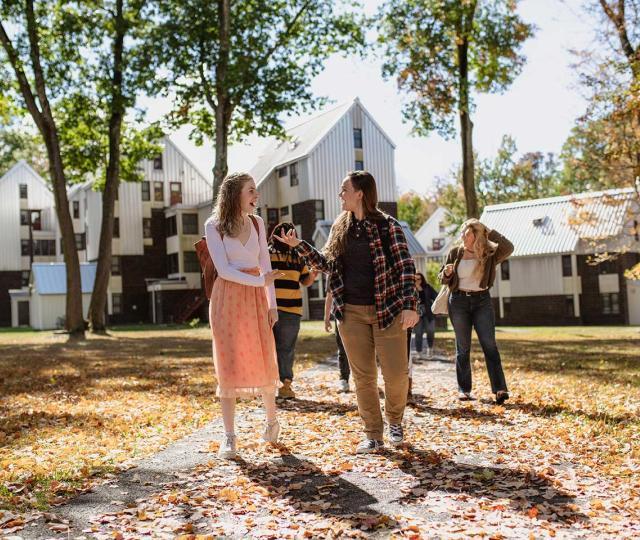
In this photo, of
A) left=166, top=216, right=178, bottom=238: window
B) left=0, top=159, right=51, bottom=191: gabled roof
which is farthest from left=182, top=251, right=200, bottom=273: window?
left=0, top=159, right=51, bottom=191: gabled roof

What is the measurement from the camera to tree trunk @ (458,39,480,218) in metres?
26.4

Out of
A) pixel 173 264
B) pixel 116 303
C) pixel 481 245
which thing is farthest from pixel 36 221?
pixel 481 245

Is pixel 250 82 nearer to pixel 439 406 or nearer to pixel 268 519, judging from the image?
pixel 439 406

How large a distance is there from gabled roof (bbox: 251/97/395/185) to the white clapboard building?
11442 millimetres

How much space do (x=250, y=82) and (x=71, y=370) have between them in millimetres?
14660

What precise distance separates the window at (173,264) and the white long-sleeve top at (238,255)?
162 feet

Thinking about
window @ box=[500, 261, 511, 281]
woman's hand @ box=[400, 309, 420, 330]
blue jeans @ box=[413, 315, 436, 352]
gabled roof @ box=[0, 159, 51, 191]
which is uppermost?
gabled roof @ box=[0, 159, 51, 191]

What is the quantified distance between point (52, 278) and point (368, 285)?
169 feet

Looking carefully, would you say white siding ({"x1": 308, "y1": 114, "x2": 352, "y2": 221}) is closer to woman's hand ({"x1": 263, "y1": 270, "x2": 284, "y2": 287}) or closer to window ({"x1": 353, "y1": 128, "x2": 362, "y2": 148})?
window ({"x1": 353, "y1": 128, "x2": 362, "y2": 148})

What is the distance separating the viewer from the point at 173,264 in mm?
56500

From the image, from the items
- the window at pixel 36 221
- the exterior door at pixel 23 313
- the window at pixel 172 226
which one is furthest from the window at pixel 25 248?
the window at pixel 172 226

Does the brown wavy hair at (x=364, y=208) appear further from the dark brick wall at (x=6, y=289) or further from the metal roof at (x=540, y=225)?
the dark brick wall at (x=6, y=289)

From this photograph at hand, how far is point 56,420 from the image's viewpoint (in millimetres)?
9234

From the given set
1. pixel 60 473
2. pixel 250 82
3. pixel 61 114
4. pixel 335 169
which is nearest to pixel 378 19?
pixel 250 82
